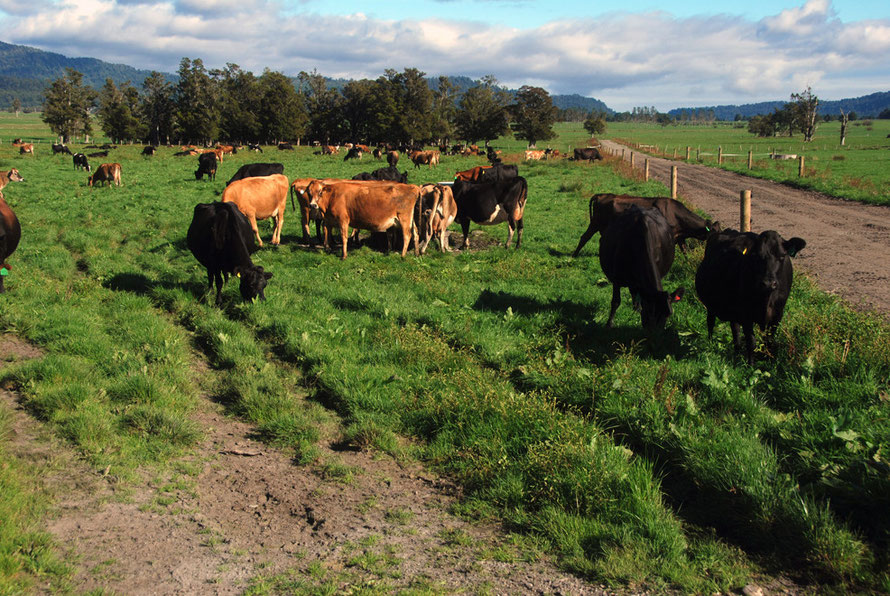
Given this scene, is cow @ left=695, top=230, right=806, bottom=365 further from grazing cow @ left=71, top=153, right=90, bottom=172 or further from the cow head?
grazing cow @ left=71, top=153, right=90, bottom=172

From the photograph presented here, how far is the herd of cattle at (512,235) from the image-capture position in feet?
22.2

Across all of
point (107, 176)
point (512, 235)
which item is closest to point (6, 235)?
point (512, 235)

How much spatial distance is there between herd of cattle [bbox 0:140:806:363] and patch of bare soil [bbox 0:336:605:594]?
4116 millimetres

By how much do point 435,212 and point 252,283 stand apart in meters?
5.70

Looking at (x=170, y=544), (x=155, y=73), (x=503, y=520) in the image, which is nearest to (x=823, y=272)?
(x=503, y=520)

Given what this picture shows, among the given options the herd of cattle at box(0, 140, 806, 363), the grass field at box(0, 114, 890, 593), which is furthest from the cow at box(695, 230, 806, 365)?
the grass field at box(0, 114, 890, 593)

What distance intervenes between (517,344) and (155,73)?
8982 cm

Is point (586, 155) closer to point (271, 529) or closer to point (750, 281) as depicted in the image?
point (750, 281)

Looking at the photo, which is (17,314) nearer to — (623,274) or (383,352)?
(383,352)

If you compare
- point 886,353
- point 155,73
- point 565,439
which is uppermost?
point 155,73

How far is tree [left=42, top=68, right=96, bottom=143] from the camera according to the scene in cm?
7631

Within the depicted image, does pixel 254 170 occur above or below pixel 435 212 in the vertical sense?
above

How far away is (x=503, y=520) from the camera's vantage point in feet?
14.8

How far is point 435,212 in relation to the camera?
1398 cm
